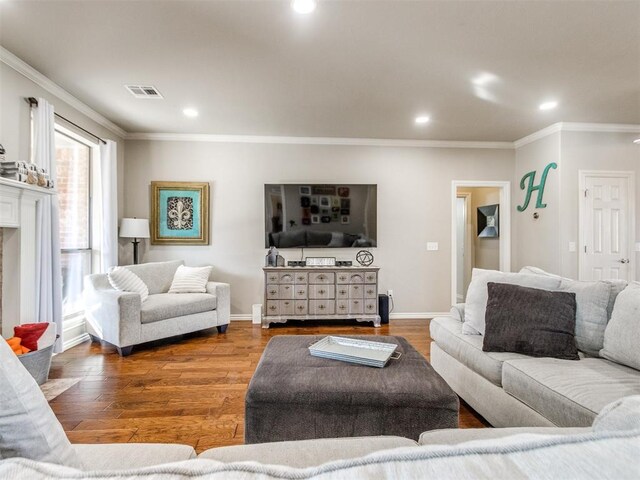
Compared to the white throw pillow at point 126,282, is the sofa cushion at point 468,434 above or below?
below

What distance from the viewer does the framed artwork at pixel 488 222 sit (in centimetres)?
512

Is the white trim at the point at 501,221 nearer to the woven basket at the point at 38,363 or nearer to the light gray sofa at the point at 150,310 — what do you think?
the light gray sofa at the point at 150,310

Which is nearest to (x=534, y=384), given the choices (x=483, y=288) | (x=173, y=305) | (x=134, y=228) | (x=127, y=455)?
(x=483, y=288)

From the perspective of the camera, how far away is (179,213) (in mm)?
4457

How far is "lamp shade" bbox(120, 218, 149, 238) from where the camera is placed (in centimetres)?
404

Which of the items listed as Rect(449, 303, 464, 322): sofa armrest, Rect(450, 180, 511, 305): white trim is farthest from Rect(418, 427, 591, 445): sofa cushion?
Rect(450, 180, 511, 305): white trim

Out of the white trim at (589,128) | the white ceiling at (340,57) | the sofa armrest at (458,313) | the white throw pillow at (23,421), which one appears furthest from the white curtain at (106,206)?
the white trim at (589,128)

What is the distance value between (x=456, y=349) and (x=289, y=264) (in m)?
2.62

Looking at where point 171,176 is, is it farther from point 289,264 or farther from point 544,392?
point 544,392

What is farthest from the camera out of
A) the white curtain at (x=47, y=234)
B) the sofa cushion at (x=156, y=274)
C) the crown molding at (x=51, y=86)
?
the sofa cushion at (x=156, y=274)

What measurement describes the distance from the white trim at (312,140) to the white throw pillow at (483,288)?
2919 millimetres

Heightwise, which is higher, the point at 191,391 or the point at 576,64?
the point at 576,64

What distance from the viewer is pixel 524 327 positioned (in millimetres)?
1834

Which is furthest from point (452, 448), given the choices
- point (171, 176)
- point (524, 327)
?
point (171, 176)
